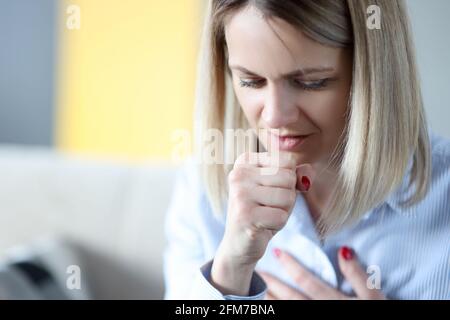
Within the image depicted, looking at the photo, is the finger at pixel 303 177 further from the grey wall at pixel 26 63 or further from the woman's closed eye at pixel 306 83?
the grey wall at pixel 26 63

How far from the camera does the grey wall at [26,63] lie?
2.18 meters

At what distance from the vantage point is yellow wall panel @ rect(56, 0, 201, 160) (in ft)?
5.33

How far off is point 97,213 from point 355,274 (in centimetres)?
67

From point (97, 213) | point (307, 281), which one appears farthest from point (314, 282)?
point (97, 213)

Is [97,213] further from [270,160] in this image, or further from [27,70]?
[27,70]

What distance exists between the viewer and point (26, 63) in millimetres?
2213

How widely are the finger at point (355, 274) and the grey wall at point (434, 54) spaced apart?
0.15 meters

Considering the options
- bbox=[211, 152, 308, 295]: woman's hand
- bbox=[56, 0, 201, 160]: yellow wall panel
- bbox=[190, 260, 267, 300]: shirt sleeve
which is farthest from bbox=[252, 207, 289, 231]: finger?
bbox=[56, 0, 201, 160]: yellow wall panel

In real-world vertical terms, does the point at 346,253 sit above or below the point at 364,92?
below

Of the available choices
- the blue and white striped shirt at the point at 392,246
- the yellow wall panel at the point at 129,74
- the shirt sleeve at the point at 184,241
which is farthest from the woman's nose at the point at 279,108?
the yellow wall panel at the point at 129,74

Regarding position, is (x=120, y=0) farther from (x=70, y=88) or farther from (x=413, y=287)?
(x=413, y=287)

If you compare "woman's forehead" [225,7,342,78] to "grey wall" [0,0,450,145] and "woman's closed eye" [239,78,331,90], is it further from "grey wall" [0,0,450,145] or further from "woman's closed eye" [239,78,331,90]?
"grey wall" [0,0,450,145]

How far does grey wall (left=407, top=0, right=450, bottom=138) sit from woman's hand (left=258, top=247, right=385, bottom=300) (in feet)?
0.51

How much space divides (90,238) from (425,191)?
0.74 m
